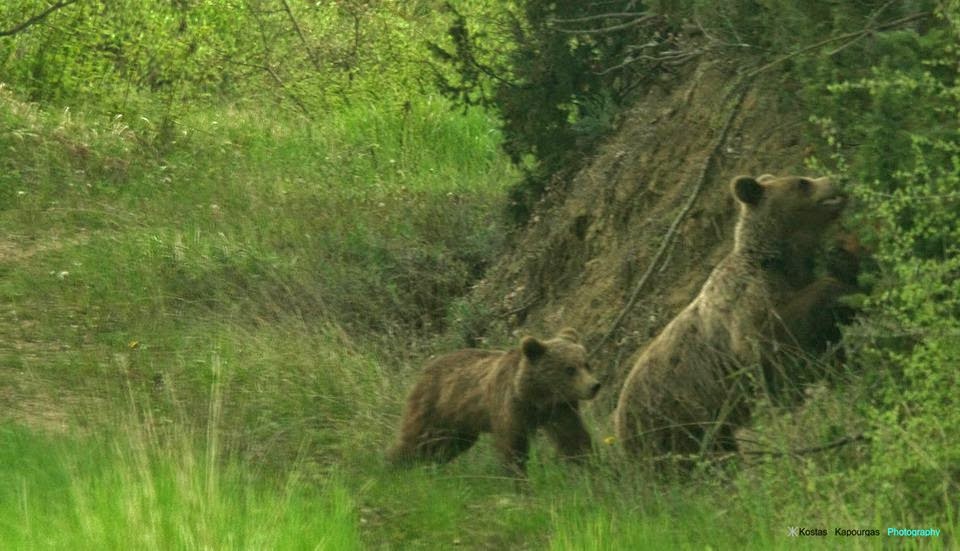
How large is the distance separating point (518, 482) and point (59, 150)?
9.14 metres

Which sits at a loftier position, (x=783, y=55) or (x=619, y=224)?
(x=783, y=55)

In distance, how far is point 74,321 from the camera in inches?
467

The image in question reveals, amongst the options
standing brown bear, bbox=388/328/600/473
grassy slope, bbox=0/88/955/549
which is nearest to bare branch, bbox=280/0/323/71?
grassy slope, bbox=0/88/955/549

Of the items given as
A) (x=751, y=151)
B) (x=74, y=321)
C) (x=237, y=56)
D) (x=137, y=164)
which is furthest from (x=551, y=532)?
(x=237, y=56)

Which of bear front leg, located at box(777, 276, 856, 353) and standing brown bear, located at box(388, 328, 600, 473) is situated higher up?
bear front leg, located at box(777, 276, 856, 353)

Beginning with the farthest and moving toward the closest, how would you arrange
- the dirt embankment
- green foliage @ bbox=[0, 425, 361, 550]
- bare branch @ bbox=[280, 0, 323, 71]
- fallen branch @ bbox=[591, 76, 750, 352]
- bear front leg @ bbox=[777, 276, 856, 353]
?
bare branch @ bbox=[280, 0, 323, 71] < the dirt embankment < fallen branch @ bbox=[591, 76, 750, 352] < bear front leg @ bbox=[777, 276, 856, 353] < green foliage @ bbox=[0, 425, 361, 550]

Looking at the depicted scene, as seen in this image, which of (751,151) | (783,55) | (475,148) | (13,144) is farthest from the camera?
(475,148)

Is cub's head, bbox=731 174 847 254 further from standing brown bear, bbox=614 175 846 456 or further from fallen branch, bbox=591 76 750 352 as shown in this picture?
fallen branch, bbox=591 76 750 352

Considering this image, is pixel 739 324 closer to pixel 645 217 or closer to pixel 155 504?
pixel 645 217

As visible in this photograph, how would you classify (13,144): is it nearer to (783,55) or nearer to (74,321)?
(74,321)

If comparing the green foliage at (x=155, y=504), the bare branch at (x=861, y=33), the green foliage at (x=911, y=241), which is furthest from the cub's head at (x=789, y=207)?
the green foliage at (x=155, y=504)

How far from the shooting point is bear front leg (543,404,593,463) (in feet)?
27.5

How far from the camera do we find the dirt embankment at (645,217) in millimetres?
9406

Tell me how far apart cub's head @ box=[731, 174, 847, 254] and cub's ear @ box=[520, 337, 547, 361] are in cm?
120
